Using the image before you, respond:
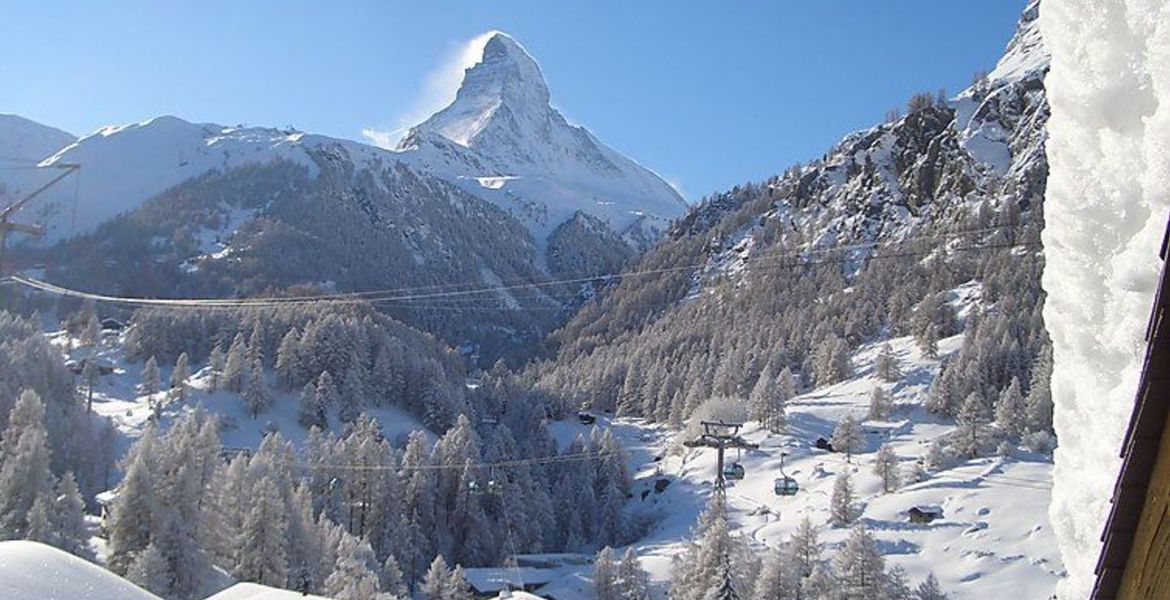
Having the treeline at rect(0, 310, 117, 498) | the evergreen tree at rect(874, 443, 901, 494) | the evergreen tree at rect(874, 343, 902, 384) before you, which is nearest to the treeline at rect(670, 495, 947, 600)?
the evergreen tree at rect(874, 443, 901, 494)

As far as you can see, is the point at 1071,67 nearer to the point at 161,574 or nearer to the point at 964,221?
the point at 161,574

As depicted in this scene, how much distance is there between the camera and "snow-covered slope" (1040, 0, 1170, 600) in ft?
5.48

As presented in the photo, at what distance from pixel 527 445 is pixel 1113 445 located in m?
99.9

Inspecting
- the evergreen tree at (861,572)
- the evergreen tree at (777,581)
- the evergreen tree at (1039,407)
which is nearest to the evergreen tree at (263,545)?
the evergreen tree at (777,581)

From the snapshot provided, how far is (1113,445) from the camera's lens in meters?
1.86

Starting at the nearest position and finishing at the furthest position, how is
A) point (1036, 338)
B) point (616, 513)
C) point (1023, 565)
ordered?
point (1023, 565) < point (616, 513) < point (1036, 338)

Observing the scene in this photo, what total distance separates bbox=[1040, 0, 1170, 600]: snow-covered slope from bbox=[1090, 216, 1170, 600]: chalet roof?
3.9 inches

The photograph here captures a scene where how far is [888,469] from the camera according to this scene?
7744 centimetres

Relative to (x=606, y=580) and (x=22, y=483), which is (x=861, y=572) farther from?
(x=22, y=483)

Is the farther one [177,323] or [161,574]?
[177,323]

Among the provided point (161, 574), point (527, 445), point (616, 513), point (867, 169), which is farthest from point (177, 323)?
point (867, 169)

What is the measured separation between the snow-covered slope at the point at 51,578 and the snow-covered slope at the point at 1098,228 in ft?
25.3

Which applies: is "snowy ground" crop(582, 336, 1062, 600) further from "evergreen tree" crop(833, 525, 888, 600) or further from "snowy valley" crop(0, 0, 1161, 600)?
"evergreen tree" crop(833, 525, 888, 600)

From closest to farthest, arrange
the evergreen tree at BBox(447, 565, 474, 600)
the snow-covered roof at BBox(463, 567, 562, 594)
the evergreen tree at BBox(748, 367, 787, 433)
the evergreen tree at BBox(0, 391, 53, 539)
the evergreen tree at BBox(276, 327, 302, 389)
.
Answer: the evergreen tree at BBox(0, 391, 53, 539) → the evergreen tree at BBox(447, 565, 474, 600) → the snow-covered roof at BBox(463, 567, 562, 594) → the evergreen tree at BBox(748, 367, 787, 433) → the evergreen tree at BBox(276, 327, 302, 389)
